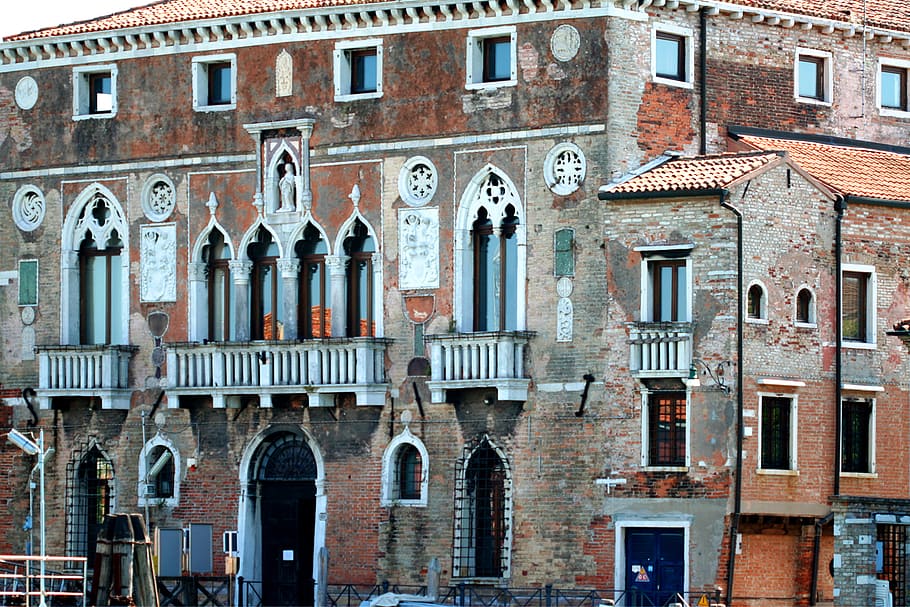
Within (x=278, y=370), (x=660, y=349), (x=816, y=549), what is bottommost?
(x=816, y=549)

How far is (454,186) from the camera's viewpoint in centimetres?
4747

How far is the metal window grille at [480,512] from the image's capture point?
46812mm

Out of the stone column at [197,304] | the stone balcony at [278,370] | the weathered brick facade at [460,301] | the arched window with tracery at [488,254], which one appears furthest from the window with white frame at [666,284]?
the stone column at [197,304]

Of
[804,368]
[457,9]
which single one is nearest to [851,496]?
[804,368]

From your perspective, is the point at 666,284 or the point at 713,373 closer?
the point at 713,373

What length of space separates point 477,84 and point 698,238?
474 cm

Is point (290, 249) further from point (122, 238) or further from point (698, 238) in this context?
point (698, 238)

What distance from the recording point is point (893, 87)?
4994cm

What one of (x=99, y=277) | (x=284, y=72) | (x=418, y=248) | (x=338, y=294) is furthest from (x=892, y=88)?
(x=99, y=277)

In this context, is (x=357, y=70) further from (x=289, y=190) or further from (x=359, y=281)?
(x=359, y=281)

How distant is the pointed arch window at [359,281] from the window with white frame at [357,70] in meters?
2.15

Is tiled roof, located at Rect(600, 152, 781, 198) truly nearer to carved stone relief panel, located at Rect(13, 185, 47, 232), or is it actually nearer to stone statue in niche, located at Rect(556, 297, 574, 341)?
stone statue in niche, located at Rect(556, 297, 574, 341)

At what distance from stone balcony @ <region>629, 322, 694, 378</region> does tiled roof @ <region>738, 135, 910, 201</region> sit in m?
3.51

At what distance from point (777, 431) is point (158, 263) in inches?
448
